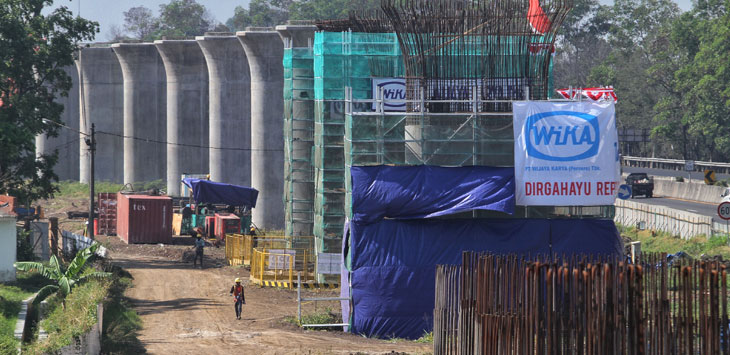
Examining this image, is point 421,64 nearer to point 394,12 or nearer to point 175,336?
point 394,12

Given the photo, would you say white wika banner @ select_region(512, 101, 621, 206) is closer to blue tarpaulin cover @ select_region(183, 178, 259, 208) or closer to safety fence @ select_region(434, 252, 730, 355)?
safety fence @ select_region(434, 252, 730, 355)

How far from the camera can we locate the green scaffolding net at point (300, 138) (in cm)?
4381

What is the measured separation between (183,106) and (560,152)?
58136 millimetres

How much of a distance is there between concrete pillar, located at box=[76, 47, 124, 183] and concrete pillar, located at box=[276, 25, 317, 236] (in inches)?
2036

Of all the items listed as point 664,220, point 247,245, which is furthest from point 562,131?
point 664,220

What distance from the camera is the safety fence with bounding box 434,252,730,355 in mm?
14367

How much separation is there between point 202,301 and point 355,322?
30.0 feet

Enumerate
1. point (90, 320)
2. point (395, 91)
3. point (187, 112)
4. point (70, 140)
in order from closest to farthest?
point (90, 320)
point (395, 91)
point (187, 112)
point (70, 140)

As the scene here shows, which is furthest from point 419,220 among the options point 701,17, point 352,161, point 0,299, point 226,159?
point 701,17

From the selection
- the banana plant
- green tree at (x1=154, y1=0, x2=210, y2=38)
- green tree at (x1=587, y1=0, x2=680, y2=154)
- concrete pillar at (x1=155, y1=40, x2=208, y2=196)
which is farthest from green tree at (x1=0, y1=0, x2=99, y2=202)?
green tree at (x1=154, y1=0, x2=210, y2=38)

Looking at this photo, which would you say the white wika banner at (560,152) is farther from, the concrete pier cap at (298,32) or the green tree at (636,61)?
the green tree at (636,61)

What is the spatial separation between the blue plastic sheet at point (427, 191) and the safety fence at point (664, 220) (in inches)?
830

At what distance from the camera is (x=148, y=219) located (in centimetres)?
5497

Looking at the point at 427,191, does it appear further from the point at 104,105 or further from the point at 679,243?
the point at 104,105
